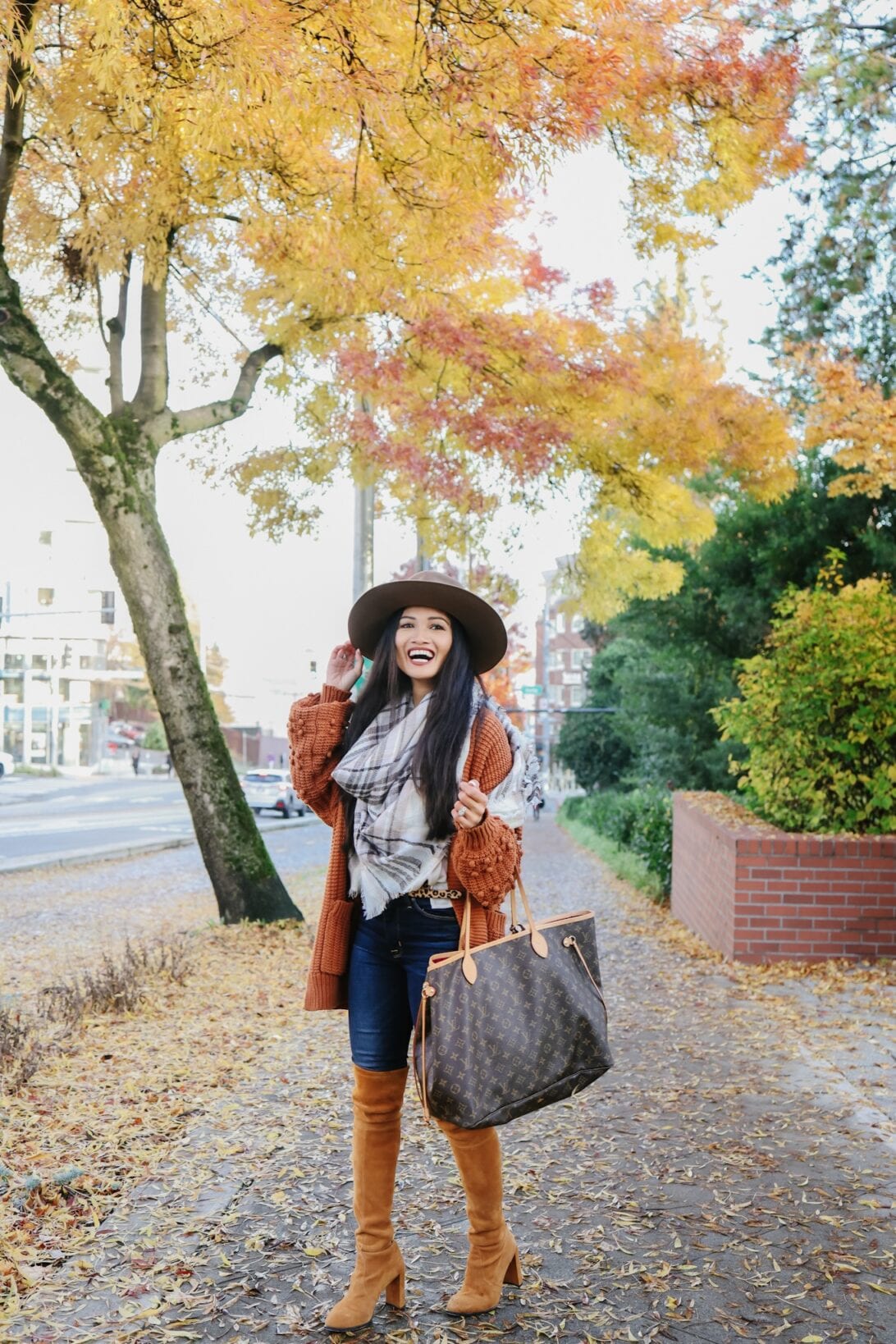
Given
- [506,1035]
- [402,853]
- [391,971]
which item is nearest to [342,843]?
[402,853]

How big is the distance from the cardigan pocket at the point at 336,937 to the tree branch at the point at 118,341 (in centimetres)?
742

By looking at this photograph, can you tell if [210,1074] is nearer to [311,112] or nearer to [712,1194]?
[712,1194]

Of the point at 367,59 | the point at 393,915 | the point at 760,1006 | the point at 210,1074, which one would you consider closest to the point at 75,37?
the point at 367,59

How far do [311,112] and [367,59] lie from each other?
0.36 m

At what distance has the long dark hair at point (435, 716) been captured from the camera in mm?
3057

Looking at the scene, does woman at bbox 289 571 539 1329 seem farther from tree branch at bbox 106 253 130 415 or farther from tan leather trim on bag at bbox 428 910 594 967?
tree branch at bbox 106 253 130 415

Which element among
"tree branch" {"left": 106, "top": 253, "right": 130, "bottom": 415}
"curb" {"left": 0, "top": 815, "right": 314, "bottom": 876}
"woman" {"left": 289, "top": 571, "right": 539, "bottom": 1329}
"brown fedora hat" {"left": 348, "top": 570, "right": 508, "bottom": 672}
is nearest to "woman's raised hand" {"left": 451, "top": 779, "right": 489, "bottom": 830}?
"woman" {"left": 289, "top": 571, "right": 539, "bottom": 1329}

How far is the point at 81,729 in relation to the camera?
5728 centimetres

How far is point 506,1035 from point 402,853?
0.49 meters

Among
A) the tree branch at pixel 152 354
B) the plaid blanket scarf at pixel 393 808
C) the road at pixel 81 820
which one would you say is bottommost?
the road at pixel 81 820

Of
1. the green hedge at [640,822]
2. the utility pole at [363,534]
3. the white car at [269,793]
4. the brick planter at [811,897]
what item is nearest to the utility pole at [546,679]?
the green hedge at [640,822]

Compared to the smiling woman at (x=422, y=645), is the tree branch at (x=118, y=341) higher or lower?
higher

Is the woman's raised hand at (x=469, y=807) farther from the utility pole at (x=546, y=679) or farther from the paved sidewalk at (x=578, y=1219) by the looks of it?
the utility pole at (x=546, y=679)

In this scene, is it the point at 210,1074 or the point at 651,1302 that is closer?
the point at 651,1302
